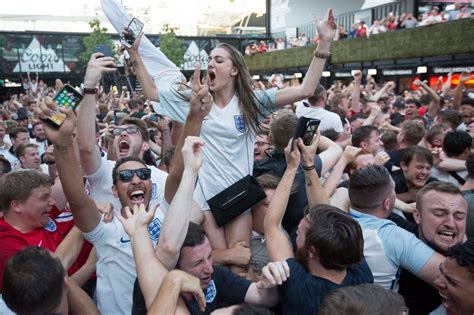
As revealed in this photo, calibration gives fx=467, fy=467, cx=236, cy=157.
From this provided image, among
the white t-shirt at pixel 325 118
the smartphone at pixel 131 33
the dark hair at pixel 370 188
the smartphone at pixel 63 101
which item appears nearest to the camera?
the smartphone at pixel 63 101

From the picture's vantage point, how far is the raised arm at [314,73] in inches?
125

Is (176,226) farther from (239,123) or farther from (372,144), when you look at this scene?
(372,144)

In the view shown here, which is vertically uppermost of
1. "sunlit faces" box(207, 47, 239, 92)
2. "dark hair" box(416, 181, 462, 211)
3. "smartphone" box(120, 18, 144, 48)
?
"smartphone" box(120, 18, 144, 48)

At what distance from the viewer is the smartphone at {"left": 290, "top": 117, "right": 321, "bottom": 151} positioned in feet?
9.14

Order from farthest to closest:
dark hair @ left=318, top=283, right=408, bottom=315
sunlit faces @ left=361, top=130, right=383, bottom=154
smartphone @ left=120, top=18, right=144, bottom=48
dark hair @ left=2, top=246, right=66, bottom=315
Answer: sunlit faces @ left=361, top=130, right=383, bottom=154 → smartphone @ left=120, top=18, right=144, bottom=48 → dark hair @ left=2, top=246, right=66, bottom=315 → dark hair @ left=318, top=283, right=408, bottom=315

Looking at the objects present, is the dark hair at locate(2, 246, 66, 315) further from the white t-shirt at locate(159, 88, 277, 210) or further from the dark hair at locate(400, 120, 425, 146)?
the dark hair at locate(400, 120, 425, 146)

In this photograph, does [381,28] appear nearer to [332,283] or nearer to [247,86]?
[247,86]

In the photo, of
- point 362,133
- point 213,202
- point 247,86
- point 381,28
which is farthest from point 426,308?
point 381,28

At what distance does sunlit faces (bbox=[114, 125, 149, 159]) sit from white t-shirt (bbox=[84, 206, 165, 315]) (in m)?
1.66

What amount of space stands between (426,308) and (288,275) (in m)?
0.99

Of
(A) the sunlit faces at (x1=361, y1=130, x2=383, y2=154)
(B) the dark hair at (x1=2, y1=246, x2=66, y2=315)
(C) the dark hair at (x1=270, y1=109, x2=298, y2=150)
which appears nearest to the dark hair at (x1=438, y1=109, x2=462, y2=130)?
(A) the sunlit faces at (x1=361, y1=130, x2=383, y2=154)

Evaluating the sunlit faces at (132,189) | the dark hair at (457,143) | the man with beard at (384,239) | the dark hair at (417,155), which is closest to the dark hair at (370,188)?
the man with beard at (384,239)

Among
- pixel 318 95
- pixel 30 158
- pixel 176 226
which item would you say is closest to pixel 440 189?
pixel 176 226

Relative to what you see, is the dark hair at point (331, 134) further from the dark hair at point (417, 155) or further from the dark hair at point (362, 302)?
the dark hair at point (362, 302)
